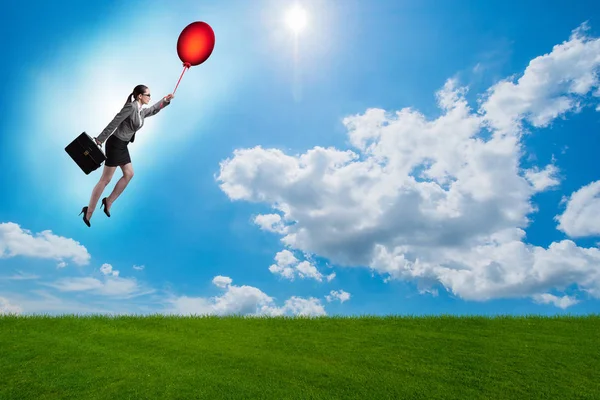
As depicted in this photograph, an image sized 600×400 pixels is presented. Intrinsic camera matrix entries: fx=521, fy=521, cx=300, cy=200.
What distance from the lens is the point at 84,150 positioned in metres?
8.33

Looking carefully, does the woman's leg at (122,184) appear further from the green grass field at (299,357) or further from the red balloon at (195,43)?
the green grass field at (299,357)

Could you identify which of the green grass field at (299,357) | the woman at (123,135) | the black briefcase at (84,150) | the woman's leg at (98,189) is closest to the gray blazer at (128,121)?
the woman at (123,135)

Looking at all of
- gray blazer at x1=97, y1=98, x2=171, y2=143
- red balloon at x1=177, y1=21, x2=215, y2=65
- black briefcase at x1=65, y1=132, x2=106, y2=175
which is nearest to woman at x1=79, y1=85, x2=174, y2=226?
gray blazer at x1=97, y1=98, x2=171, y2=143

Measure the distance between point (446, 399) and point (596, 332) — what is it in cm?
713

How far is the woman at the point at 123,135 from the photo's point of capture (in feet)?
28.3

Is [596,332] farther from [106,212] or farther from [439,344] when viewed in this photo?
[106,212]

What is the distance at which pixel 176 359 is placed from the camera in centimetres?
1128

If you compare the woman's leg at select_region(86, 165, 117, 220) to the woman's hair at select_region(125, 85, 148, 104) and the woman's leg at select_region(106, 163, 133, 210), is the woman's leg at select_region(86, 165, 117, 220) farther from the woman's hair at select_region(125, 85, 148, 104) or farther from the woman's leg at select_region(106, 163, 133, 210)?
the woman's hair at select_region(125, 85, 148, 104)

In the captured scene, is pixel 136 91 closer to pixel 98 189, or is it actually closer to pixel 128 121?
pixel 128 121

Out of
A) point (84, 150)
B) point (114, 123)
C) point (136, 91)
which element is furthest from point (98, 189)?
point (136, 91)

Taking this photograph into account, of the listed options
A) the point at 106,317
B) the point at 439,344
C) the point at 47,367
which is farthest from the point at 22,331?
the point at 439,344

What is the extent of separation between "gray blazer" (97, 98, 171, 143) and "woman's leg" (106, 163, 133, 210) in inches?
21.7

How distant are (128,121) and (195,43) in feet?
5.77

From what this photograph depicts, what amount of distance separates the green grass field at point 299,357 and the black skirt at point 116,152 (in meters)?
4.21
